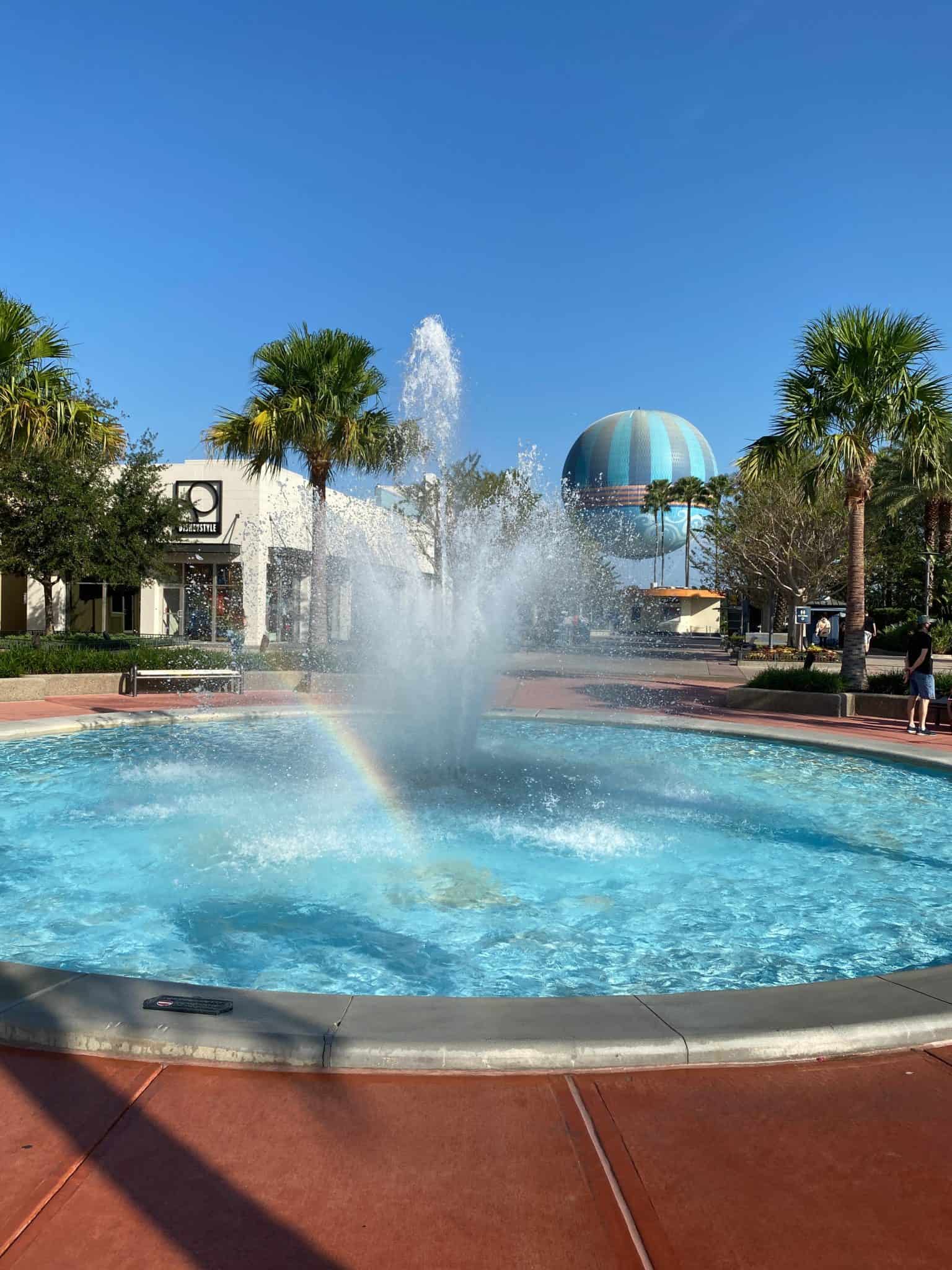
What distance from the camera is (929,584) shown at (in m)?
31.2

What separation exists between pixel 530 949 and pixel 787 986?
1.69 m

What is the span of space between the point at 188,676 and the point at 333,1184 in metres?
16.5

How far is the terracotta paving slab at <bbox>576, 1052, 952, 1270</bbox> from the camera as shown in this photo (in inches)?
98.3

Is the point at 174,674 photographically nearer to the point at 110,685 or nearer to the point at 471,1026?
the point at 110,685

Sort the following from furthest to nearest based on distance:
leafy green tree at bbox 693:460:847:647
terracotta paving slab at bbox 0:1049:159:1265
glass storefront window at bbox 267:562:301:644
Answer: glass storefront window at bbox 267:562:301:644 < leafy green tree at bbox 693:460:847:647 < terracotta paving slab at bbox 0:1049:159:1265

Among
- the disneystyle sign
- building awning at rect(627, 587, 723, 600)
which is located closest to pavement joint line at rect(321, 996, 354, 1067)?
the disneystyle sign

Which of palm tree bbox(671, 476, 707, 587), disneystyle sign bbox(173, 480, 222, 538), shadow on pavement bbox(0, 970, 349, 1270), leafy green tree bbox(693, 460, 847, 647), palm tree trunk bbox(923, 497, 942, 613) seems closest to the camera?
shadow on pavement bbox(0, 970, 349, 1270)

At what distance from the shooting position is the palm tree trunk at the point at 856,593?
17609 millimetres

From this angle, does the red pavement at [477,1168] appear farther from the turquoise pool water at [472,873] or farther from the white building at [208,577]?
the white building at [208,577]

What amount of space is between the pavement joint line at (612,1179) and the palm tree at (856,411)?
52.6ft

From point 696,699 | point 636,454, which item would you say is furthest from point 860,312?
point 636,454

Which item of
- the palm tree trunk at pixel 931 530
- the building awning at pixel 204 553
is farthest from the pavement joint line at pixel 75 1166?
the building awning at pixel 204 553

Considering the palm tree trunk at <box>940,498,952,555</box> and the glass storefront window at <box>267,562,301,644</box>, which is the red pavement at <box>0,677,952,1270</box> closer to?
the palm tree trunk at <box>940,498,952,555</box>

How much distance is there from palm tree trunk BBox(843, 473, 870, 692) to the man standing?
8.38 ft
